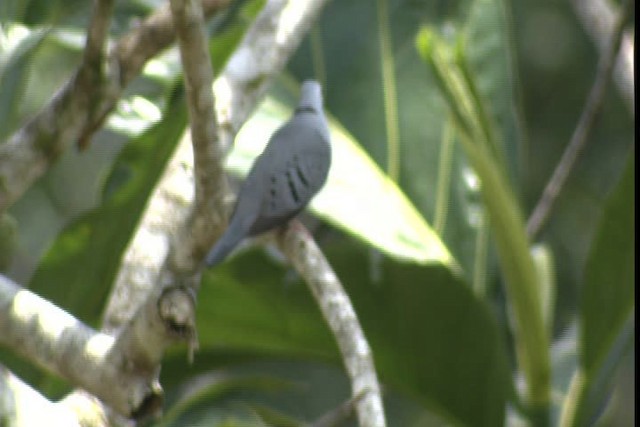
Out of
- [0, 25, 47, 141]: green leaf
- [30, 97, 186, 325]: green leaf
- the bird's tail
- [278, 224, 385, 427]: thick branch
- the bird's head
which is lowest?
[30, 97, 186, 325]: green leaf

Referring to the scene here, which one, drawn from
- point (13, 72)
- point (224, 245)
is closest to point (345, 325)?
point (224, 245)

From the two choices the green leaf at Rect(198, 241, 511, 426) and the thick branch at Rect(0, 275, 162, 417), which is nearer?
the thick branch at Rect(0, 275, 162, 417)

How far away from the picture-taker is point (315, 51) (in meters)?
2.01

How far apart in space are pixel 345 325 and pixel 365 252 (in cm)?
41

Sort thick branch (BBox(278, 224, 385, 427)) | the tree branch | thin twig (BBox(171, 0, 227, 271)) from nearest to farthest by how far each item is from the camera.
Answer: thin twig (BBox(171, 0, 227, 271))
thick branch (BBox(278, 224, 385, 427))
the tree branch

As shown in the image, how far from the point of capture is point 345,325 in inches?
43.4

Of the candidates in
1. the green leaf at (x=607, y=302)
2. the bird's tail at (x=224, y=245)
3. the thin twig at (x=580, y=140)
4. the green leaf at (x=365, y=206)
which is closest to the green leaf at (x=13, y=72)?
the green leaf at (x=365, y=206)

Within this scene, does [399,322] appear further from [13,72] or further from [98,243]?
[13,72]

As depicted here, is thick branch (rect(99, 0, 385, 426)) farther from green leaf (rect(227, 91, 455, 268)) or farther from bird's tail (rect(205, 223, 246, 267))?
green leaf (rect(227, 91, 455, 268))

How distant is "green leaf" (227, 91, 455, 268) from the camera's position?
1.47 m

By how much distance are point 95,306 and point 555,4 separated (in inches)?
80.0

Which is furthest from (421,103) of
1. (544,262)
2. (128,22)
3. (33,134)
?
(33,134)

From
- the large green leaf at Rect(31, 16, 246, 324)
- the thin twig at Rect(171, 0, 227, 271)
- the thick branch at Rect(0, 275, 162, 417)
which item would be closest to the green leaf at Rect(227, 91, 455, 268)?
the large green leaf at Rect(31, 16, 246, 324)

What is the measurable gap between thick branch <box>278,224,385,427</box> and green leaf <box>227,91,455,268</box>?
0.24 meters
